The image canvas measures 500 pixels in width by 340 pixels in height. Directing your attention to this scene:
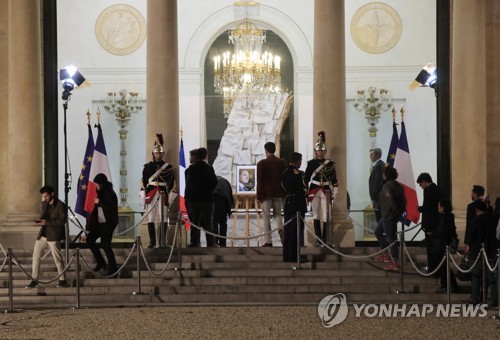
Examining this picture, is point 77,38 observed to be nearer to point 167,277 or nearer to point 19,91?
point 19,91

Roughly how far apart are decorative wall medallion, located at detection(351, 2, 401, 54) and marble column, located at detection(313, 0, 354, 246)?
6760mm

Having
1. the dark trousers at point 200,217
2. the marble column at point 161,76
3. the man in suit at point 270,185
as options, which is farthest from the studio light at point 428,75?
the dark trousers at point 200,217

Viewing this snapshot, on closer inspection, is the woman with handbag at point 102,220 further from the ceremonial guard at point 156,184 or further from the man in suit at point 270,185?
the man in suit at point 270,185

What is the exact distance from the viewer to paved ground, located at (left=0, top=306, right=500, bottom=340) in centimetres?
1822

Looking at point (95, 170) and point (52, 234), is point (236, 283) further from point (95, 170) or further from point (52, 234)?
point (95, 170)

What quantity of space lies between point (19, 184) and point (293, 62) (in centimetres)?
999

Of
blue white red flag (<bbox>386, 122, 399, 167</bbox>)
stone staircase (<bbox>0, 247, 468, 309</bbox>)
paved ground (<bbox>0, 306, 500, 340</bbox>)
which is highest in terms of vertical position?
blue white red flag (<bbox>386, 122, 399, 167</bbox>)

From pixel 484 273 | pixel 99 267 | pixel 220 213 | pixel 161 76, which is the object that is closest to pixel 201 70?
pixel 161 76

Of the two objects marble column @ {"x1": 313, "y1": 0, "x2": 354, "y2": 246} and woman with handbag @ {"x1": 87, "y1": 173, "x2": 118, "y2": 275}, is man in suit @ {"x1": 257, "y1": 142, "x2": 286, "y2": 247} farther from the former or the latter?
woman with handbag @ {"x1": 87, "y1": 173, "x2": 118, "y2": 275}

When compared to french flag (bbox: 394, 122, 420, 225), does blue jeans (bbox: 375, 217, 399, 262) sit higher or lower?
lower

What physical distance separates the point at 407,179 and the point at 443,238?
6.04 meters

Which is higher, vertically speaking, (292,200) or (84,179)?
(84,179)

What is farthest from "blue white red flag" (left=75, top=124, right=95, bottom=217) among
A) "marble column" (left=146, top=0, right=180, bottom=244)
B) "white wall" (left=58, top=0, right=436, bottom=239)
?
"marble column" (left=146, top=0, right=180, bottom=244)

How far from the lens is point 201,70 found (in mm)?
34500
